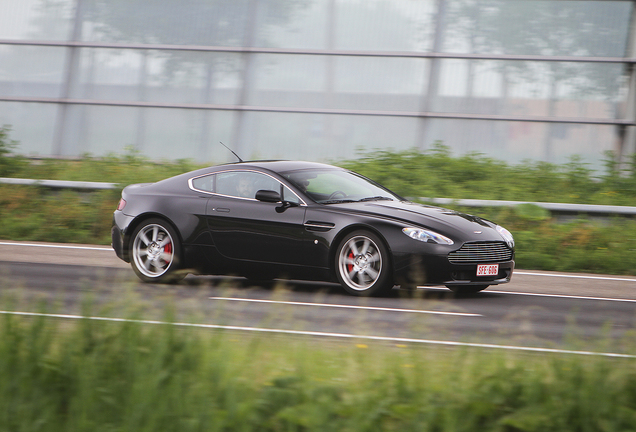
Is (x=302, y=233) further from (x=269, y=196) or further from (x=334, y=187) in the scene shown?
(x=334, y=187)

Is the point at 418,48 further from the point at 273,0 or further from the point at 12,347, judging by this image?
the point at 12,347

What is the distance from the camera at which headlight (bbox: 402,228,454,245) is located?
8.12 meters

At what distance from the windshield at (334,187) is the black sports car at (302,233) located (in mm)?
15

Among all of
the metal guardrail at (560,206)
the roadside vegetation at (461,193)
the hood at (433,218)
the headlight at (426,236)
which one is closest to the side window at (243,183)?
the hood at (433,218)

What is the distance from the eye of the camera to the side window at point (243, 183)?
9133 millimetres

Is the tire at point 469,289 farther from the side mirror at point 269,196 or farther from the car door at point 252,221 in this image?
the side mirror at point 269,196

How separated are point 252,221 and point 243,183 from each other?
554mm

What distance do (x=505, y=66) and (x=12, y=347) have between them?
14357 mm

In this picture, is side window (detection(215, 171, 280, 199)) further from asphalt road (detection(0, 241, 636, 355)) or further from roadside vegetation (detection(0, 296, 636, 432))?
roadside vegetation (detection(0, 296, 636, 432))

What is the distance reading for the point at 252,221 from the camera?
352 inches

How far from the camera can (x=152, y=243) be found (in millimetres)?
9562

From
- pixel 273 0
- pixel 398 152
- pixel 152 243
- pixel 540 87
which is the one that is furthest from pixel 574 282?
Result: pixel 273 0

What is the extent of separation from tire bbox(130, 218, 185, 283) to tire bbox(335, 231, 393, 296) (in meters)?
2.11

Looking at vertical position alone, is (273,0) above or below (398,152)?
above
